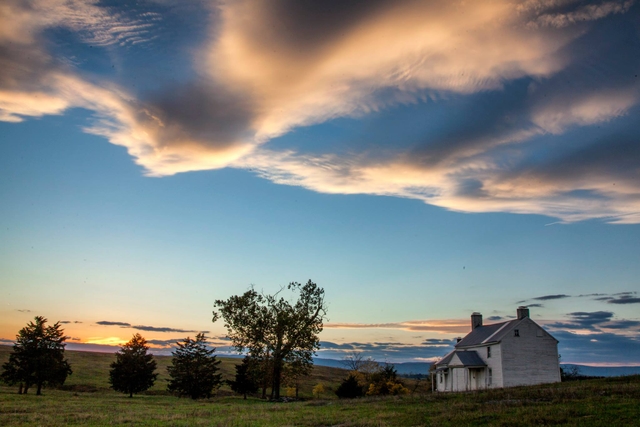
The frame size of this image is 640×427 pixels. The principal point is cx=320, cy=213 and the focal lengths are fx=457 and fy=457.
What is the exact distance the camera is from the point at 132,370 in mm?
57031

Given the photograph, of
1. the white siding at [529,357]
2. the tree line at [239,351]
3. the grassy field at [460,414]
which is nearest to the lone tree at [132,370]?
the tree line at [239,351]

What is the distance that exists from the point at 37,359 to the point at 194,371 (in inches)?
722

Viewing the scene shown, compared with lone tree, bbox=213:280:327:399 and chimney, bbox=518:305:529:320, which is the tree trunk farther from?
chimney, bbox=518:305:529:320

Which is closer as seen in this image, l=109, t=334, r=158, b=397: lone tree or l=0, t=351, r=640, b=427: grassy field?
l=0, t=351, r=640, b=427: grassy field

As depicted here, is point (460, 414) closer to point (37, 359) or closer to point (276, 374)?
point (276, 374)

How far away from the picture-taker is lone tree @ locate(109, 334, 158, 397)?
185 feet

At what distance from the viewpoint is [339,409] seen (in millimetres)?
30766

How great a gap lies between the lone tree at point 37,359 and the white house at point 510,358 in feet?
163

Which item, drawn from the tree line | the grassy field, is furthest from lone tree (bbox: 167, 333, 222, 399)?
the grassy field

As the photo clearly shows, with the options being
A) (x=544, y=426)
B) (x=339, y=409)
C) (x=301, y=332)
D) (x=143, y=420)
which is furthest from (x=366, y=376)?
(x=544, y=426)

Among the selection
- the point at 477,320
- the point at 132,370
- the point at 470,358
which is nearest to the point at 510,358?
the point at 470,358

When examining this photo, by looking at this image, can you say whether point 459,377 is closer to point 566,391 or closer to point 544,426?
point 566,391

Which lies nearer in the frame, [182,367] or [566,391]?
[566,391]

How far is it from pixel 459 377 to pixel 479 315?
1105 cm
